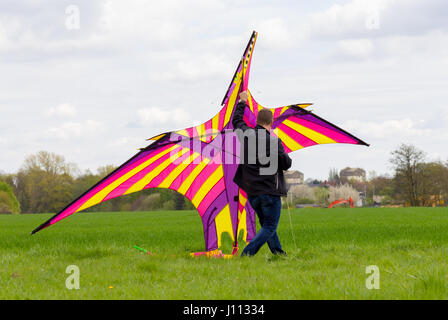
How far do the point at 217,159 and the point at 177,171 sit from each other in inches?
26.7

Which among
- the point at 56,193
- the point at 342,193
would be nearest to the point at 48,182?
the point at 56,193

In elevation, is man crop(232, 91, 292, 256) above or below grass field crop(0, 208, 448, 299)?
above

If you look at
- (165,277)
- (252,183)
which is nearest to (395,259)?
(252,183)

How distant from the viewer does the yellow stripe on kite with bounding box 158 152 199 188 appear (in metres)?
7.57

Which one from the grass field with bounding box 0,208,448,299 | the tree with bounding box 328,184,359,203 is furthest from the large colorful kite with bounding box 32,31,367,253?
the tree with bounding box 328,184,359,203

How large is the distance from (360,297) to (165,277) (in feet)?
7.60

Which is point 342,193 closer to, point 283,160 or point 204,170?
point 204,170

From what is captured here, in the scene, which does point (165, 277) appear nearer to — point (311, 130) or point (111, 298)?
point (111, 298)

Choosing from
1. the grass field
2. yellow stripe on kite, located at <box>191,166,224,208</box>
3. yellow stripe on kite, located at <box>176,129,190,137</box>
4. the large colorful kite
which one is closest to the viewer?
the grass field

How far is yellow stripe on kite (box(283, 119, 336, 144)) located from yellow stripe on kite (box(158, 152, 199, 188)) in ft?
5.46

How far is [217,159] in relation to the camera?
7602 mm

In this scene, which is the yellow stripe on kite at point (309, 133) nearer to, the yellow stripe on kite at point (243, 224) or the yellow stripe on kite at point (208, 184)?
the yellow stripe on kite at point (208, 184)

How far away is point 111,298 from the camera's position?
445 cm

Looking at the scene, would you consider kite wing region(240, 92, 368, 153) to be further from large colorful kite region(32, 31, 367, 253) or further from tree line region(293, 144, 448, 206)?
tree line region(293, 144, 448, 206)
